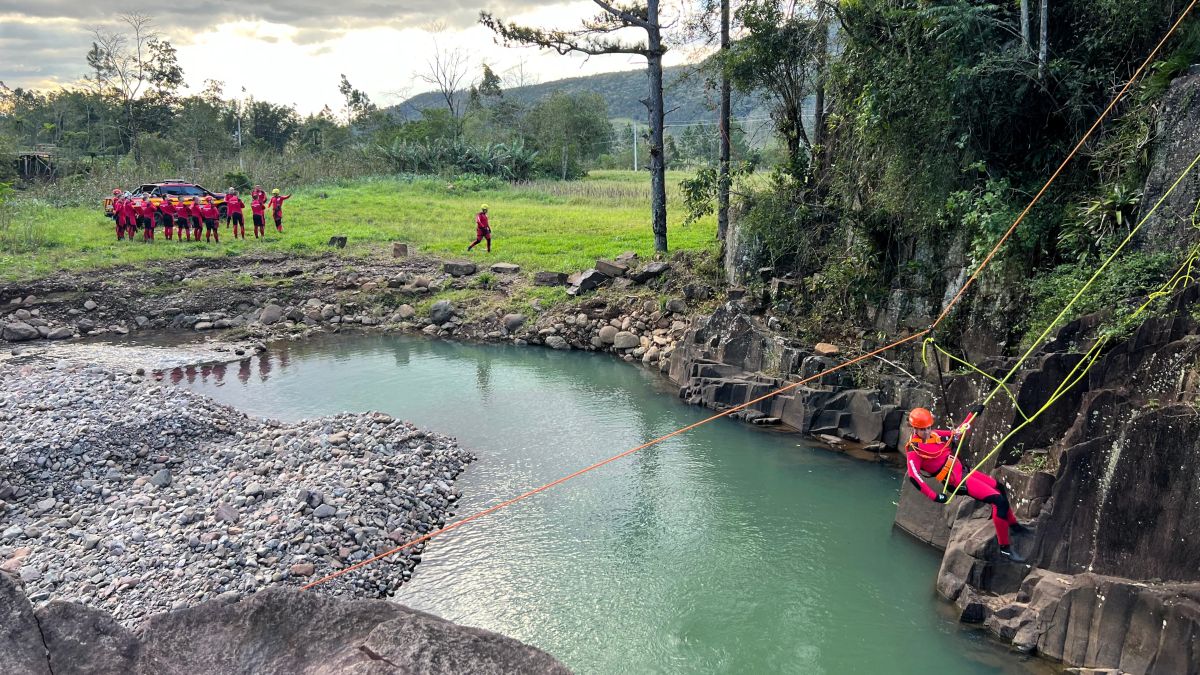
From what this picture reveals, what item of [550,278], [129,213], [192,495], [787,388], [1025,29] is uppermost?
[1025,29]

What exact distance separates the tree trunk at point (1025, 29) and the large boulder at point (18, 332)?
1836 cm

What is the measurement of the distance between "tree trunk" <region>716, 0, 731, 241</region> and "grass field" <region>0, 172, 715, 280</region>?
1.27 metres

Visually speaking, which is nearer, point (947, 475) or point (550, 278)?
point (947, 475)

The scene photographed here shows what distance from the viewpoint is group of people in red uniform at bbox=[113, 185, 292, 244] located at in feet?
73.2

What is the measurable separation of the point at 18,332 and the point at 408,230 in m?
10.2

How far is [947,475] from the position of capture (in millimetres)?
7887

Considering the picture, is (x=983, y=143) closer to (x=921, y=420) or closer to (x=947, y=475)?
(x=921, y=420)

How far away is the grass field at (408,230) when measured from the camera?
20391 millimetres

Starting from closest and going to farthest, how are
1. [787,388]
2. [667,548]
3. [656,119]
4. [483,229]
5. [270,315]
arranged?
1. [667,548]
2. [787,388]
3. [270,315]
4. [656,119]
5. [483,229]

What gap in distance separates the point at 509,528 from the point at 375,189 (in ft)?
85.2

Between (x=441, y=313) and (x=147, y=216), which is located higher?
(x=147, y=216)

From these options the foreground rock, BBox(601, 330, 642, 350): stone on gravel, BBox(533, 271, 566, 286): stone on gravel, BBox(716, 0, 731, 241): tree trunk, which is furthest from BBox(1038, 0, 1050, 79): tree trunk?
BBox(533, 271, 566, 286): stone on gravel

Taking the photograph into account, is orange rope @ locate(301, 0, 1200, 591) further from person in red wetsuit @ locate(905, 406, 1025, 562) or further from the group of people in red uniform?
the group of people in red uniform

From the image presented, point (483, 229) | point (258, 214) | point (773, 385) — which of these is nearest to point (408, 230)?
point (483, 229)
